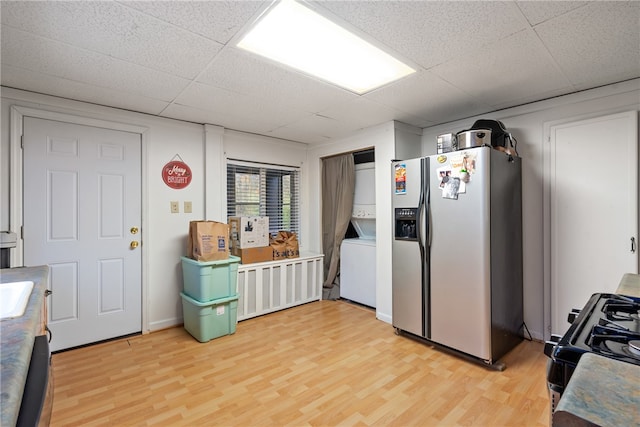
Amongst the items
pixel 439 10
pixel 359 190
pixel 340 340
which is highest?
pixel 439 10

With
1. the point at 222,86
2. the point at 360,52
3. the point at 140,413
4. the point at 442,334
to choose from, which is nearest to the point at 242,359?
the point at 140,413

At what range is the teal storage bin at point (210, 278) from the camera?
2.86 m

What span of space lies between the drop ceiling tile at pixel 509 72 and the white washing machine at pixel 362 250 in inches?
69.0

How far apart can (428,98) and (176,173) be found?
2.71m

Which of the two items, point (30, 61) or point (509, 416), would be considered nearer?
point (509, 416)

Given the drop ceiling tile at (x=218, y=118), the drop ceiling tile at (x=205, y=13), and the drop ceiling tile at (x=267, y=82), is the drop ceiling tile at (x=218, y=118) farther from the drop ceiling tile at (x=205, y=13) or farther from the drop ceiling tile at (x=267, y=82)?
the drop ceiling tile at (x=205, y=13)

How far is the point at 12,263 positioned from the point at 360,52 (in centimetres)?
320

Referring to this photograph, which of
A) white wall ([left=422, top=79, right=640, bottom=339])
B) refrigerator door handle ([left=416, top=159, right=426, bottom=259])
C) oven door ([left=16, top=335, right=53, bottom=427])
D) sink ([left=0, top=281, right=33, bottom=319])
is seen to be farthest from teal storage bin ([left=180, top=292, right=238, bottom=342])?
white wall ([left=422, top=79, right=640, bottom=339])

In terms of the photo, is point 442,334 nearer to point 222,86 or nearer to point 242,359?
point 242,359

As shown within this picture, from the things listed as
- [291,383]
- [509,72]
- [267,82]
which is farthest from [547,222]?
[267,82]

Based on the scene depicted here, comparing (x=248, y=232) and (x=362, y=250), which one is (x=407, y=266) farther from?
(x=248, y=232)

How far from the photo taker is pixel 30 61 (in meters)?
1.96

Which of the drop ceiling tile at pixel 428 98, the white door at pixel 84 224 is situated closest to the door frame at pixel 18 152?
the white door at pixel 84 224

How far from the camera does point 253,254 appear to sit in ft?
11.6
